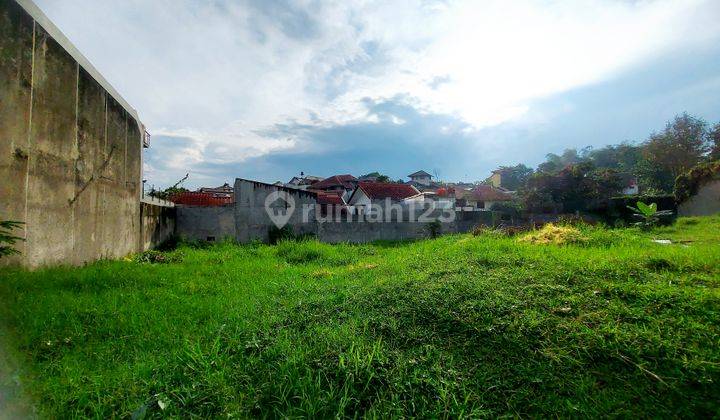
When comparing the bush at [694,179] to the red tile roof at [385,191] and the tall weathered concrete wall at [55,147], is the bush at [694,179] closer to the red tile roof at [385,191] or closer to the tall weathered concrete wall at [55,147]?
the red tile roof at [385,191]

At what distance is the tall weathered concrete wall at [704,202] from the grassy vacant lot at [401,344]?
14.3 m

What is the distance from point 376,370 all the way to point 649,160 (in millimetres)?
35644

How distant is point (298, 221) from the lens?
42.2 ft

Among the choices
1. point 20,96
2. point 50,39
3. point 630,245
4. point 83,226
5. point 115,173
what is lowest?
point 630,245

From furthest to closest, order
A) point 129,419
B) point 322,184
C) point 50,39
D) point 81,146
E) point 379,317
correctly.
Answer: point 322,184 → point 81,146 → point 50,39 → point 379,317 → point 129,419

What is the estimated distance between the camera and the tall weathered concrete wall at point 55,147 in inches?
185

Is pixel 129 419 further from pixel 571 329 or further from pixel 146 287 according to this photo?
pixel 146 287

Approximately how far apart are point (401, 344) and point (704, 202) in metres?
19.0

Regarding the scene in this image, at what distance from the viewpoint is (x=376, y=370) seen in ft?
7.97

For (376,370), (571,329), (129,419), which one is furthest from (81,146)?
(571,329)

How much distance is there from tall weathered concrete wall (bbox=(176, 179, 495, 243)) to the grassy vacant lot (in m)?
7.25

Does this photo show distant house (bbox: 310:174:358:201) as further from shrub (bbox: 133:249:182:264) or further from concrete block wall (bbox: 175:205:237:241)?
shrub (bbox: 133:249:182:264)

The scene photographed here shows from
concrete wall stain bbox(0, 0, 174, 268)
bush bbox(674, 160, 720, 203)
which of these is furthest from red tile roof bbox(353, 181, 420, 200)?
concrete wall stain bbox(0, 0, 174, 268)

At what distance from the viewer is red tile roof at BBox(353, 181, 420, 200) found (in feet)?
80.1
